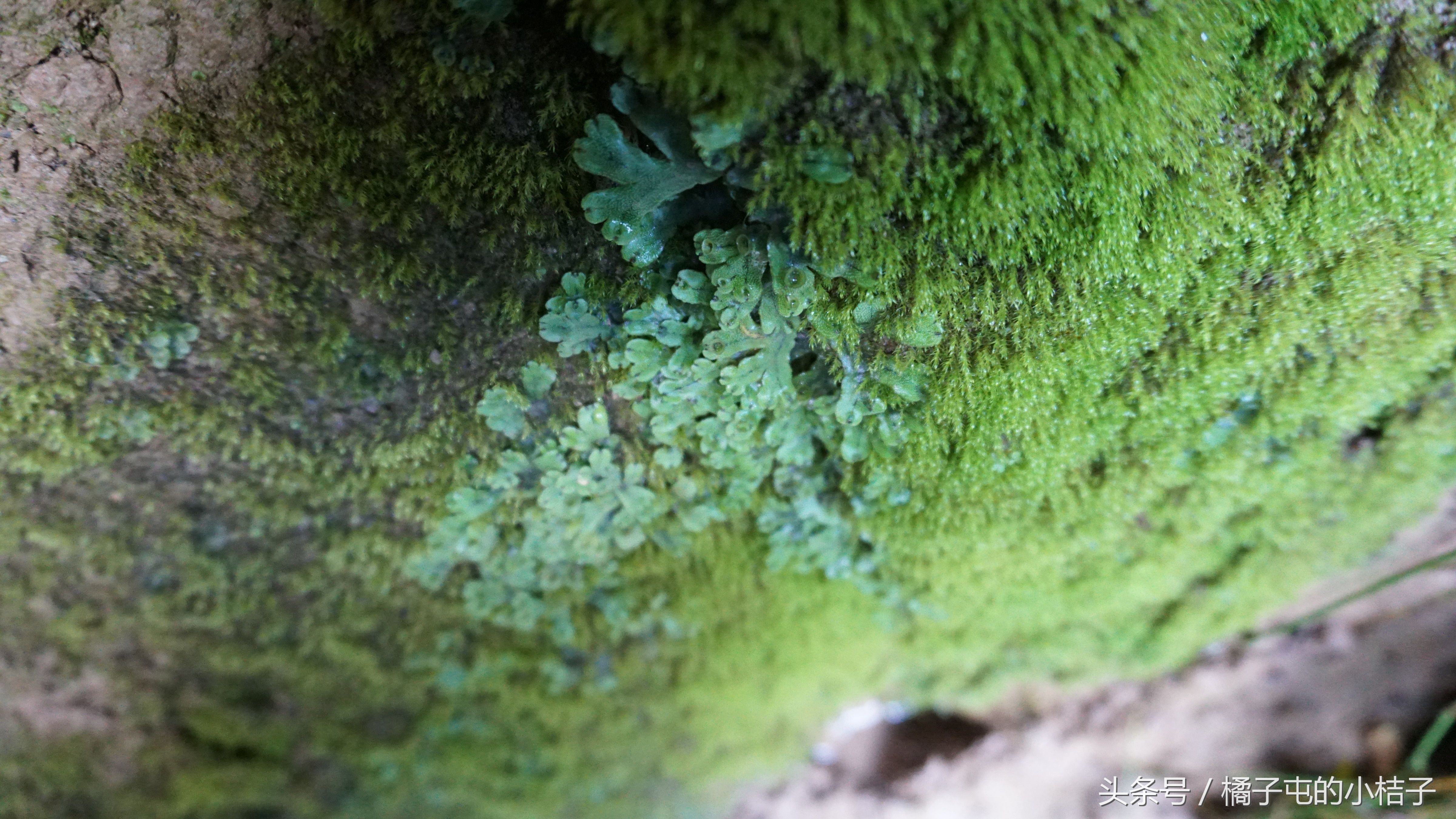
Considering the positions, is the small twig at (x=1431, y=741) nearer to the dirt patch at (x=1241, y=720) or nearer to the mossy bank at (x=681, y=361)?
the dirt patch at (x=1241, y=720)

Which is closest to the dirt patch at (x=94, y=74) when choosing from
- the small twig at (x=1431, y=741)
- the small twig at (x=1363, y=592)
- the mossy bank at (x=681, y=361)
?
the mossy bank at (x=681, y=361)

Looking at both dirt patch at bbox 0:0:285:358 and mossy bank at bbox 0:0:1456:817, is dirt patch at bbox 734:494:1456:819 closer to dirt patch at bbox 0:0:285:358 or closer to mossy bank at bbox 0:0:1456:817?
mossy bank at bbox 0:0:1456:817


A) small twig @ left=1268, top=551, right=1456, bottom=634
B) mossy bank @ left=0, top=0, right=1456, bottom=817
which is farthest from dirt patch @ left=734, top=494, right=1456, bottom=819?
mossy bank @ left=0, top=0, right=1456, bottom=817

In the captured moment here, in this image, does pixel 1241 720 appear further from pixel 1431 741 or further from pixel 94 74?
pixel 94 74

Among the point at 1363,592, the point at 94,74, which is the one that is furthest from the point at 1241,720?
the point at 94,74

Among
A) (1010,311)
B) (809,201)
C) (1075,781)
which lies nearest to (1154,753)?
(1075,781)

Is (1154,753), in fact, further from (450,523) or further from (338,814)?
(338,814)
